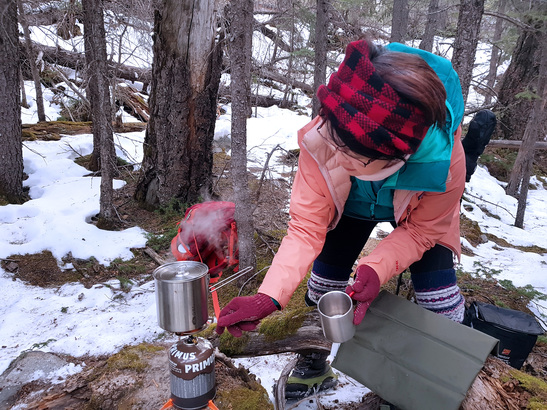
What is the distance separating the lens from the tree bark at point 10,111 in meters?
4.74

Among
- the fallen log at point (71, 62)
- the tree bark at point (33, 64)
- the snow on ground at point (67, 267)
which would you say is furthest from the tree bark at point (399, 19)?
the tree bark at point (33, 64)

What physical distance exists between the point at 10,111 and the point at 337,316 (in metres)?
5.39

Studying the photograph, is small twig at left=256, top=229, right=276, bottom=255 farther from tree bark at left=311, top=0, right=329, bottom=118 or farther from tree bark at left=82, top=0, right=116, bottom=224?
tree bark at left=311, top=0, right=329, bottom=118

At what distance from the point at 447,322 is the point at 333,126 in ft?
3.72

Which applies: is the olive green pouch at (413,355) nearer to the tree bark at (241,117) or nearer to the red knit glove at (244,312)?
the red knit glove at (244,312)

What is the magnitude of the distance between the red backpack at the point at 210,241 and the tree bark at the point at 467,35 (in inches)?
123

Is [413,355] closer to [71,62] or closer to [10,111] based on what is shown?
[10,111]

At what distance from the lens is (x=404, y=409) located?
66.3 inches

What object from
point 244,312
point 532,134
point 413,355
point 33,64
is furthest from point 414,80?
point 33,64

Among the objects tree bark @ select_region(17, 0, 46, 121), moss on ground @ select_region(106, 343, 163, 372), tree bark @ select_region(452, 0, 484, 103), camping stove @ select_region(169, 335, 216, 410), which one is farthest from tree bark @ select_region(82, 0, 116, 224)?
tree bark @ select_region(452, 0, 484, 103)

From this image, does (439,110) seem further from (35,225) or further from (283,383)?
(35,225)

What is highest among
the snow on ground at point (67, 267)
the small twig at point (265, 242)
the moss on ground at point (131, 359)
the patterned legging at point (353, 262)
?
the patterned legging at point (353, 262)

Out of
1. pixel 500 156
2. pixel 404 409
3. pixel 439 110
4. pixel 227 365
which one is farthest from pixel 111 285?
pixel 500 156

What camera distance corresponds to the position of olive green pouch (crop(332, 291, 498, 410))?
1592 mm
